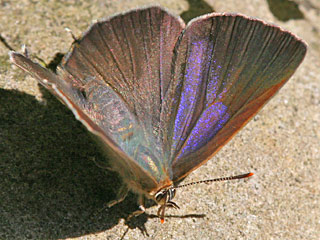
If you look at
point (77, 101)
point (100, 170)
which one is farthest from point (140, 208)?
point (77, 101)

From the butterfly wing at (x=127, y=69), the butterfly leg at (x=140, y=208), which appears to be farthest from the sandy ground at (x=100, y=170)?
the butterfly wing at (x=127, y=69)

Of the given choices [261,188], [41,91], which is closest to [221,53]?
[261,188]

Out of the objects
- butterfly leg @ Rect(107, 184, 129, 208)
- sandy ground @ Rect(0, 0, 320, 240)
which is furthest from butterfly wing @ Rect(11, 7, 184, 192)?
sandy ground @ Rect(0, 0, 320, 240)

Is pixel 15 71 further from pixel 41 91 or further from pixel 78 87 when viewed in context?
pixel 78 87

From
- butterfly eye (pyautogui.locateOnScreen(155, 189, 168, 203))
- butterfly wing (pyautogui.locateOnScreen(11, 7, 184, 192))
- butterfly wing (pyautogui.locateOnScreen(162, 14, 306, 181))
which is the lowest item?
butterfly eye (pyautogui.locateOnScreen(155, 189, 168, 203))

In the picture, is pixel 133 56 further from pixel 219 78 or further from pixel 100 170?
pixel 100 170

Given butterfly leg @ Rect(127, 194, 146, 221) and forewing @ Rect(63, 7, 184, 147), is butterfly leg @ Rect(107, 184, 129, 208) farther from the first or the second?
forewing @ Rect(63, 7, 184, 147)

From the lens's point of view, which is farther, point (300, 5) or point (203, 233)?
point (300, 5)
